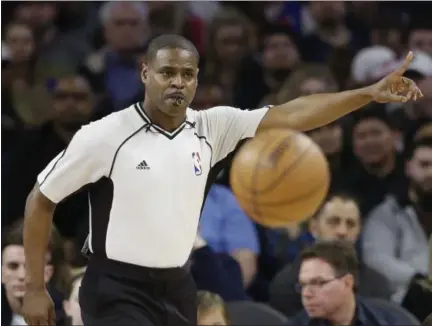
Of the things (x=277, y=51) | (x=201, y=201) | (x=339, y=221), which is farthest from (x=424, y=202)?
(x=201, y=201)

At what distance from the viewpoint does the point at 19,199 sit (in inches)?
304

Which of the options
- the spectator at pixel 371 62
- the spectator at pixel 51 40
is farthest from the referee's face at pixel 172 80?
the spectator at pixel 371 62

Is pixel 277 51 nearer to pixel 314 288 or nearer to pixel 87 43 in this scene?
pixel 87 43

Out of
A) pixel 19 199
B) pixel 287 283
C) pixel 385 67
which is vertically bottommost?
pixel 287 283

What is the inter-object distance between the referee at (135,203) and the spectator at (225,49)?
14.0 ft

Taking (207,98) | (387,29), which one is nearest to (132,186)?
(207,98)

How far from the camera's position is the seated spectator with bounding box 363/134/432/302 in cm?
746

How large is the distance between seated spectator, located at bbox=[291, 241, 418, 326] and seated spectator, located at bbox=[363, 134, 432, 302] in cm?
117

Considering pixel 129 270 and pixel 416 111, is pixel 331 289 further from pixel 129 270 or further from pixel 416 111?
pixel 416 111

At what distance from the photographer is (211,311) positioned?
20.1ft

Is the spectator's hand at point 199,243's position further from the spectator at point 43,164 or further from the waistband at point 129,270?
the waistband at point 129,270

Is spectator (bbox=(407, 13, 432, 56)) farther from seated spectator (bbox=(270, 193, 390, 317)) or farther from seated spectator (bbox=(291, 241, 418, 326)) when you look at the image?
seated spectator (bbox=(291, 241, 418, 326))

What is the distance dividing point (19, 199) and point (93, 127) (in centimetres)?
329

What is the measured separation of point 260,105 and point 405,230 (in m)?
1.75
